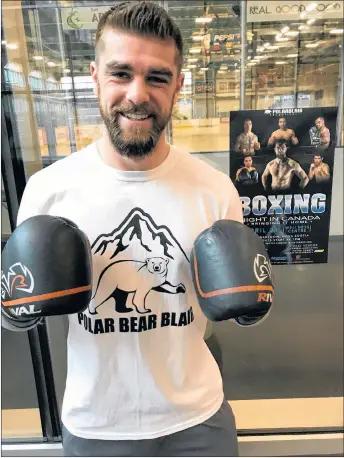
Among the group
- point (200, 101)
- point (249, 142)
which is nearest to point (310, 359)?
point (249, 142)

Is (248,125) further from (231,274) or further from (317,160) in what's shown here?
(231,274)

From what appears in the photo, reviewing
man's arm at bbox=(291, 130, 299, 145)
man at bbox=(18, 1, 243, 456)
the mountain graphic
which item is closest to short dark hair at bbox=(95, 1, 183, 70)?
man at bbox=(18, 1, 243, 456)

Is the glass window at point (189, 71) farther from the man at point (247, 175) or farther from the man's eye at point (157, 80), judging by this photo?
the man's eye at point (157, 80)

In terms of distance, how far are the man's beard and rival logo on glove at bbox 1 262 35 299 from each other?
339 mm

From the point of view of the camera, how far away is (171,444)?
1.06 metres

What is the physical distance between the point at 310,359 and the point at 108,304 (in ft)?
4.91

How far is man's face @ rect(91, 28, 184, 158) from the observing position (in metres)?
0.92

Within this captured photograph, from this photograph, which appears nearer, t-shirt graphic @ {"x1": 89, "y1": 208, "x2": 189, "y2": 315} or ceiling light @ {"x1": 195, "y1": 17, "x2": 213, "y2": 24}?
t-shirt graphic @ {"x1": 89, "y1": 208, "x2": 189, "y2": 315}

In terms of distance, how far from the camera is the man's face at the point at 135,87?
923mm

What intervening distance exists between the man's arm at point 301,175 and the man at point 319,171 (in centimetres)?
1

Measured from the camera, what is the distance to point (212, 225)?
0.95 meters

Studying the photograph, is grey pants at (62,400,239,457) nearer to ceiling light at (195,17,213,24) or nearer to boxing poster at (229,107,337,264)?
boxing poster at (229,107,337,264)

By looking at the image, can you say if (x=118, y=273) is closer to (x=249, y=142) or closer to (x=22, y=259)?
(x=22, y=259)

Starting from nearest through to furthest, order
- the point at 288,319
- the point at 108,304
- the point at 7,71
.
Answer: the point at 108,304 < the point at 7,71 < the point at 288,319
